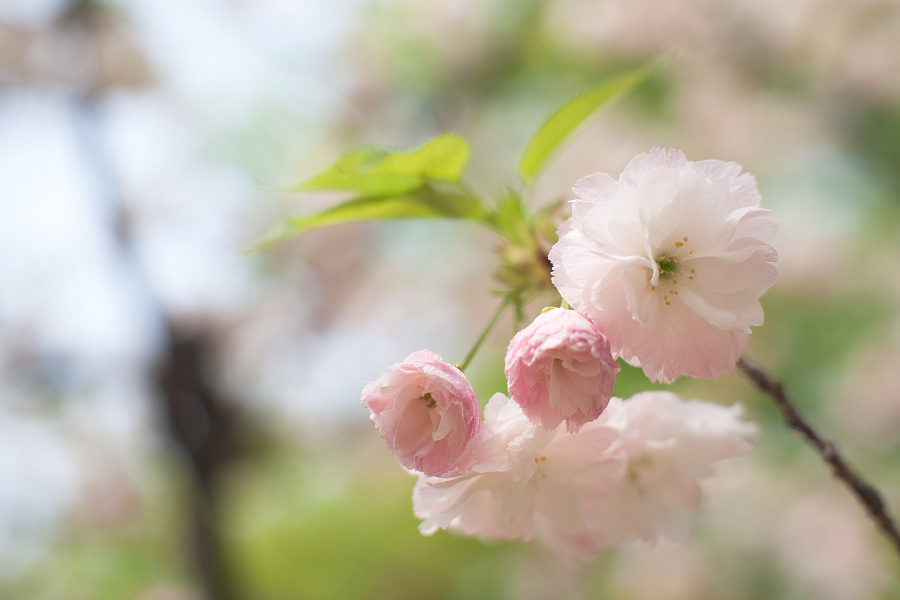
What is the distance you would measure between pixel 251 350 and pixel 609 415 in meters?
3.50

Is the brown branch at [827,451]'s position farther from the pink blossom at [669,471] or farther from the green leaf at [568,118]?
the green leaf at [568,118]

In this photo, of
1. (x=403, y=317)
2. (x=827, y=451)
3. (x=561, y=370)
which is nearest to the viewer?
(x=561, y=370)

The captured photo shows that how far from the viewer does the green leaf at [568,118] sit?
0.50 m

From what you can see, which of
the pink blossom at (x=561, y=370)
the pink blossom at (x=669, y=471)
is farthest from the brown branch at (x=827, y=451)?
the pink blossom at (x=561, y=370)

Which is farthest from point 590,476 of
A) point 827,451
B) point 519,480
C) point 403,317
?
point 403,317

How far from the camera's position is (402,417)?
14.2 inches

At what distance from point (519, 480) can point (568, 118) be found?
319 millimetres

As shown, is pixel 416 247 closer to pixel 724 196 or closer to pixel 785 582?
pixel 785 582

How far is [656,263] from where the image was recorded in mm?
329

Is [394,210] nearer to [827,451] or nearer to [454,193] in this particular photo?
[454,193]

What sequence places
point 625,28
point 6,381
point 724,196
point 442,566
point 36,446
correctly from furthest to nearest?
point 36,446
point 6,381
point 442,566
point 625,28
point 724,196

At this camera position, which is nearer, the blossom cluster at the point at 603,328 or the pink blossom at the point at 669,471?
the blossom cluster at the point at 603,328

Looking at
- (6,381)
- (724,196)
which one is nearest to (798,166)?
(724,196)

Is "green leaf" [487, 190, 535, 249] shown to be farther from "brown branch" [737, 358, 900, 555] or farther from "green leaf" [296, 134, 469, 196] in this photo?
"brown branch" [737, 358, 900, 555]
